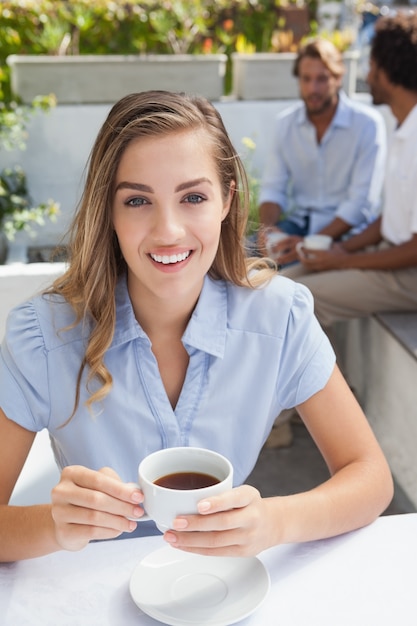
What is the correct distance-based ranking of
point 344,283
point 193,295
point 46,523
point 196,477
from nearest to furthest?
point 196,477 → point 46,523 → point 193,295 → point 344,283

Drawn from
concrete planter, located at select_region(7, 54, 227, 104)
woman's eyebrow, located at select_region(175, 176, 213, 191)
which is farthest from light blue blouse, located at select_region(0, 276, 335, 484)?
concrete planter, located at select_region(7, 54, 227, 104)

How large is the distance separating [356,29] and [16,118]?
295cm

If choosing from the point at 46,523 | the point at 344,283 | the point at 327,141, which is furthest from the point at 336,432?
the point at 327,141

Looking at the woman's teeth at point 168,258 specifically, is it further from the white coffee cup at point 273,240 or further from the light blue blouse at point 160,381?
the white coffee cup at point 273,240

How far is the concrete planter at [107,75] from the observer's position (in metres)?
5.03

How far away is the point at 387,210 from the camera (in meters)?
3.37

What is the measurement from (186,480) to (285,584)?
0.71ft

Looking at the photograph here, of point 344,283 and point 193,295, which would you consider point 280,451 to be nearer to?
point 344,283

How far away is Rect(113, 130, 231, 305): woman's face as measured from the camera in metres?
1.38

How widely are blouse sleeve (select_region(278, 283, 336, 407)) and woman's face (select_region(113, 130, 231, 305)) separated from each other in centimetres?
22

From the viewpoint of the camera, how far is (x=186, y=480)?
1094 mm

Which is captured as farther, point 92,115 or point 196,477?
point 92,115

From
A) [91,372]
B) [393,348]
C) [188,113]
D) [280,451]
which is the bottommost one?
[280,451]

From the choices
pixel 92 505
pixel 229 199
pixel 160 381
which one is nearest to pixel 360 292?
pixel 229 199
